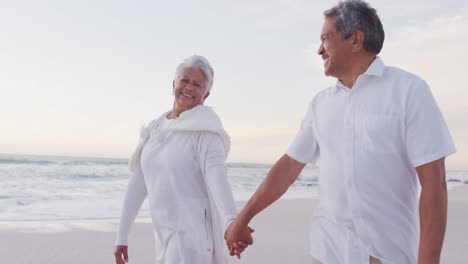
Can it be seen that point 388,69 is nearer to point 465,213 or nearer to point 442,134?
point 442,134

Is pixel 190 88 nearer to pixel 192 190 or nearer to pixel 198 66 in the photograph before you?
pixel 198 66

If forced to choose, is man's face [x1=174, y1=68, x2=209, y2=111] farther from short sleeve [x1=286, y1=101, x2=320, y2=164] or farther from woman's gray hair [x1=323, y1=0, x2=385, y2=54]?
woman's gray hair [x1=323, y1=0, x2=385, y2=54]

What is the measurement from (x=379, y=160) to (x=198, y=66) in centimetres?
137

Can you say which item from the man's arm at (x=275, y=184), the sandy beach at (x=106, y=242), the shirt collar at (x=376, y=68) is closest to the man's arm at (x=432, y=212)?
the shirt collar at (x=376, y=68)

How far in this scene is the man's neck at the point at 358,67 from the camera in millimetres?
2207

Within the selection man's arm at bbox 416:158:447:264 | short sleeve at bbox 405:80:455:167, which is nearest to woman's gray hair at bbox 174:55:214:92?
short sleeve at bbox 405:80:455:167

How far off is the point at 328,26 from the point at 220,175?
3.23 ft

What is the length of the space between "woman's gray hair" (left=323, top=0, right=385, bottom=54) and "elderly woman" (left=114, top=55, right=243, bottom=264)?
1.00m

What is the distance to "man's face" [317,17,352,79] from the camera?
2.24 m

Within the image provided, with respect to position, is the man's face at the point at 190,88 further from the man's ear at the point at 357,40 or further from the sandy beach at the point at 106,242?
the sandy beach at the point at 106,242

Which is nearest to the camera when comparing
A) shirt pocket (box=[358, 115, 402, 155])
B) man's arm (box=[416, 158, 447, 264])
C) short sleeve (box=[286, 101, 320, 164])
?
man's arm (box=[416, 158, 447, 264])

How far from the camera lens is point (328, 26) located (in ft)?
7.57

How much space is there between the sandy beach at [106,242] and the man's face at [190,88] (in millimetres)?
3587

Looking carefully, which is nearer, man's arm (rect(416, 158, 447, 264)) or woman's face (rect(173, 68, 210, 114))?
man's arm (rect(416, 158, 447, 264))
